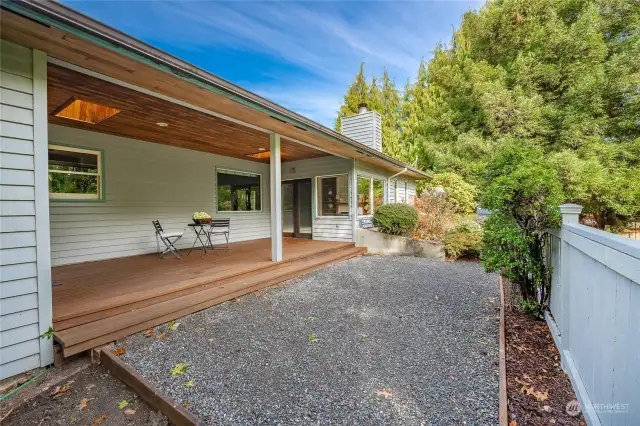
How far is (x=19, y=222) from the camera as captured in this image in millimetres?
2328

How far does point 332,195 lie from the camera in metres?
8.40

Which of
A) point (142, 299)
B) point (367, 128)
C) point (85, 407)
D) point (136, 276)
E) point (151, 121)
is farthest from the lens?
point (367, 128)

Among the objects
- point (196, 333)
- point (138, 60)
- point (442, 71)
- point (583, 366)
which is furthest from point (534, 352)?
point (442, 71)

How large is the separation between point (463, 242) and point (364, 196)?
10.0 ft

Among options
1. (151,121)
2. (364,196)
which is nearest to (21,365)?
(151,121)

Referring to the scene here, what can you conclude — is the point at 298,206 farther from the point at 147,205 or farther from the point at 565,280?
the point at 565,280

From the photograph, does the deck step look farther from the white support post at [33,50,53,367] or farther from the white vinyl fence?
the white vinyl fence

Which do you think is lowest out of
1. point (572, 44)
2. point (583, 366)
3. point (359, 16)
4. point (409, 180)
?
point (583, 366)

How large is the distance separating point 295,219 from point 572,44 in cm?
1507

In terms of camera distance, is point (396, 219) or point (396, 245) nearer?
point (396, 245)

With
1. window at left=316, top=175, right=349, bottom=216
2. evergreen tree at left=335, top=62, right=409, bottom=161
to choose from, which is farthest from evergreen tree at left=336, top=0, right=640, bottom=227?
window at left=316, top=175, right=349, bottom=216

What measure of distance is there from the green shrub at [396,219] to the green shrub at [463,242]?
98 cm

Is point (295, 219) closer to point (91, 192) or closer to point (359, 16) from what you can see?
point (91, 192)

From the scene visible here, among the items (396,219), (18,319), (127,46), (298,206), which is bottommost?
(18,319)
